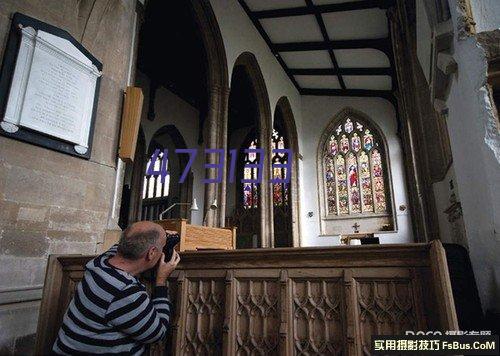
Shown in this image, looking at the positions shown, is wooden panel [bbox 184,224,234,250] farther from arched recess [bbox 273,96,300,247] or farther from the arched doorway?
arched recess [bbox 273,96,300,247]

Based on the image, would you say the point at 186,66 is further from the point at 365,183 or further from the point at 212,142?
the point at 365,183

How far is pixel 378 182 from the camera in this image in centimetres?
1013

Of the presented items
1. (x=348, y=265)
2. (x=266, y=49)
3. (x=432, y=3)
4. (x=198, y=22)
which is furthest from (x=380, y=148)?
(x=348, y=265)

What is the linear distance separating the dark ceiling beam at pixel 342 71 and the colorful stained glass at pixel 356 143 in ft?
7.56

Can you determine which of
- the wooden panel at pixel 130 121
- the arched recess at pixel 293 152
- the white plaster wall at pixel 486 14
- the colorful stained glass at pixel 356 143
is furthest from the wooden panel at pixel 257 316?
the colorful stained glass at pixel 356 143

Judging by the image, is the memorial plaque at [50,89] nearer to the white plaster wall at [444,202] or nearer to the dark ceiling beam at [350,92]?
the white plaster wall at [444,202]

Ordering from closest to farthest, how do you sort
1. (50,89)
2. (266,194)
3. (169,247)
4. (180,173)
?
(169,247) < (50,89) < (266,194) < (180,173)

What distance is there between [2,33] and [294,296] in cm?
291

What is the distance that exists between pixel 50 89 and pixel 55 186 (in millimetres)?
854

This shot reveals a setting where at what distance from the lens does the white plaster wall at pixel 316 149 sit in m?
9.52

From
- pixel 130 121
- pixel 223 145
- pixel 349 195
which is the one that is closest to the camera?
pixel 130 121

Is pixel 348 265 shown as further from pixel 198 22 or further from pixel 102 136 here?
pixel 198 22

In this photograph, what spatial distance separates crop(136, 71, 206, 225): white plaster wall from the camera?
9.40 metres

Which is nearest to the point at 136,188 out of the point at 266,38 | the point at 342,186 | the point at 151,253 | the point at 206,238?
the point at 266,38
